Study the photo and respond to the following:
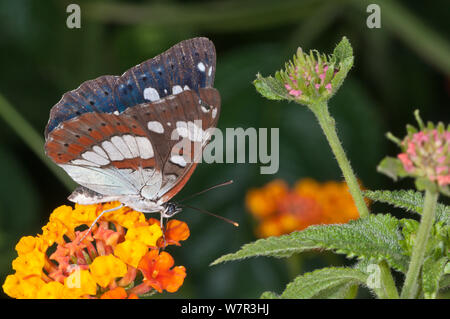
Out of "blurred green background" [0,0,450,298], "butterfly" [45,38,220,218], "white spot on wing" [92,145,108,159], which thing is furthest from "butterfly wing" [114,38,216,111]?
"blurred green background" [0,0,450,298]

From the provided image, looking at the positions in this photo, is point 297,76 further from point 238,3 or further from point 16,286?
point 238,3

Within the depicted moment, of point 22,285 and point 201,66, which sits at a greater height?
point 201,66

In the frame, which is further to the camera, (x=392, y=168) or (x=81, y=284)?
(x=81, y=284)

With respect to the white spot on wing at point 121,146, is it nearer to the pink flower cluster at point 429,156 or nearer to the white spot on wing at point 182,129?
the white spot on wing at point 182,129

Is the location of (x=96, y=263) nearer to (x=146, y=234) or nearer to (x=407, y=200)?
(x=146, y=234)

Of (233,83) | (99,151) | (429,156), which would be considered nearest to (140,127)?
(99,151)

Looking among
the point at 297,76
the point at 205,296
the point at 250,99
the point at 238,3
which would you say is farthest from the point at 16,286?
the point at 238,3

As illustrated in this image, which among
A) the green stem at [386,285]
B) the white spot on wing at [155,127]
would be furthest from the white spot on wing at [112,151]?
the green stem at [386,285]

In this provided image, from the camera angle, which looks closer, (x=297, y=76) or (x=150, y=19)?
(x=297, y=76)
